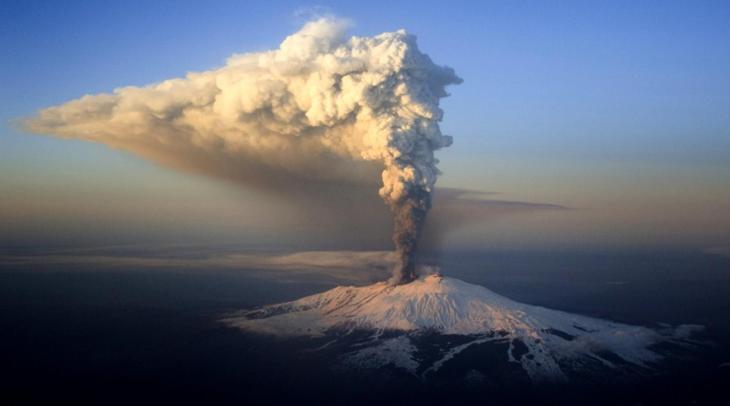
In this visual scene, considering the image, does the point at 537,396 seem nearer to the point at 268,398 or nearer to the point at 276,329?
the point at 268,398

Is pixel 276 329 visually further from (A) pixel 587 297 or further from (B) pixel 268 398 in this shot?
(A) pixel 587 297

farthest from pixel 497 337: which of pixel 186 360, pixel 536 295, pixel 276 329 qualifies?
pixel 536 295

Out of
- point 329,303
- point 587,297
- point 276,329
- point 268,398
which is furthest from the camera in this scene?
point 587,297

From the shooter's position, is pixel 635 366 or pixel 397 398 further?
pixel 635 366

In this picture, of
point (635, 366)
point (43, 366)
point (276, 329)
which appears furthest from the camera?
point (276, 329)

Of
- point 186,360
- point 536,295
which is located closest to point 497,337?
point 186,360

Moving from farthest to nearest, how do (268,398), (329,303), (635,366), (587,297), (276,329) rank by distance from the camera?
(587,297) → (329,303) → (276,329) → (635,366) → (268,398)
